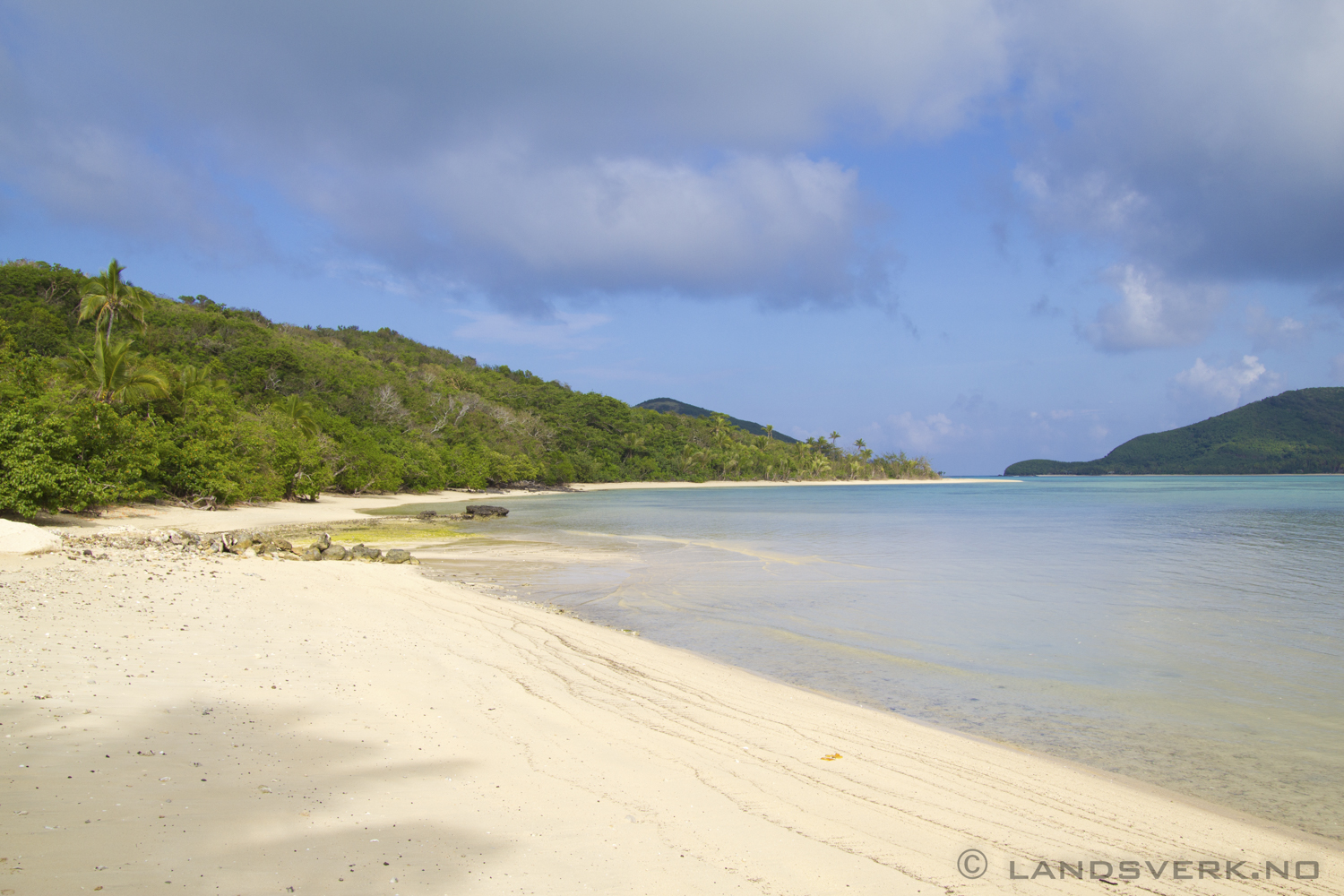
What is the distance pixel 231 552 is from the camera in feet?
48.9

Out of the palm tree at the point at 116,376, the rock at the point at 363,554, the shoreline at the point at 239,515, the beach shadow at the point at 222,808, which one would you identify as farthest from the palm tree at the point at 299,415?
the beach shadow at the point at 222,808

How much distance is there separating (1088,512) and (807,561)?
113 feet

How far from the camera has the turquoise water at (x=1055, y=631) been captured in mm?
6477

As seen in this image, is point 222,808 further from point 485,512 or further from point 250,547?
point 485,512

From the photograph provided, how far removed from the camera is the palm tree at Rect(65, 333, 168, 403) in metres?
26.2

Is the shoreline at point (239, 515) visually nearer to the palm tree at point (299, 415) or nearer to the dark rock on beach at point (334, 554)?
the palm tree at point (299, 415)

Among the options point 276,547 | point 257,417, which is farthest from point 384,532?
point 257,417

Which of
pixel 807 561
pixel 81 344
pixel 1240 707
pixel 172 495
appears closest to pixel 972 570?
pixel 807 561

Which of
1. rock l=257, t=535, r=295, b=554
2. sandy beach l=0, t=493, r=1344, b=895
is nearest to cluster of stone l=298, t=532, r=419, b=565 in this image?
rock l=257, t=535, r=295, b=554

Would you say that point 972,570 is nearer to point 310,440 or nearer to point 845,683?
point 845,683

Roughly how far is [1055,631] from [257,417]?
42095mm

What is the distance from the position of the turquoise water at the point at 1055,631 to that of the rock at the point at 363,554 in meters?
1.98

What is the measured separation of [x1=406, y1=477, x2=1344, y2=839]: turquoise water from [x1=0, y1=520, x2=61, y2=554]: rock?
7416mm

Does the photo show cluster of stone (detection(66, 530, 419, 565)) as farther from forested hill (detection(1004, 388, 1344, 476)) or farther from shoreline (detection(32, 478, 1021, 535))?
forested hill (detection(1004, 388, 1344, 476))
